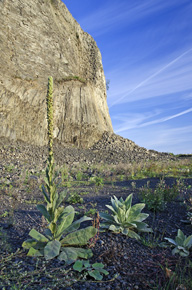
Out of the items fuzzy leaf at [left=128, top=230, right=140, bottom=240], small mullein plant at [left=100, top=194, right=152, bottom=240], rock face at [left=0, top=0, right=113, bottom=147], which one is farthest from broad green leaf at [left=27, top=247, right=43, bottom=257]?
rock face at [left=0, top=0, right=113, bottom=147]

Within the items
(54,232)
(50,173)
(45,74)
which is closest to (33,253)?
(54,232)

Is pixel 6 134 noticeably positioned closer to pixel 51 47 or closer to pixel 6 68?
pixel 6 68

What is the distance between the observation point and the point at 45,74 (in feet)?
63.9

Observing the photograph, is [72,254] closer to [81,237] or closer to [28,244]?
[81,237]

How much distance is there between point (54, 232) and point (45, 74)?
18.7 m

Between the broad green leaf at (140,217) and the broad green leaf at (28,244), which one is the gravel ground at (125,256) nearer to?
the broad green leaf at (28,244)

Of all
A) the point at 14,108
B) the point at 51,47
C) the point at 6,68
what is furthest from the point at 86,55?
the point at 14,108

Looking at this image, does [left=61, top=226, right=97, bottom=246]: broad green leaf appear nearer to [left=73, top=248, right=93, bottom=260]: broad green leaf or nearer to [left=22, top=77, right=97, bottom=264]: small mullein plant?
[left=22, top=77, right=97, bottom=264]: small mullein plant

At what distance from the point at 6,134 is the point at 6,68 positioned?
545cm

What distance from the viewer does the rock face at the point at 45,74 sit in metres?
17.2

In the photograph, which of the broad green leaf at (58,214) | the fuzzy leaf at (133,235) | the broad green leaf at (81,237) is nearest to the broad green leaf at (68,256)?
the broad green leaf at (81,237)

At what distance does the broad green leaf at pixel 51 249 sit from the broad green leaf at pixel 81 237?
19cm

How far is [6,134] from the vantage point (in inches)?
632

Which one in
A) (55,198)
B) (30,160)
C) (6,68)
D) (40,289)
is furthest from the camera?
(6,68)
